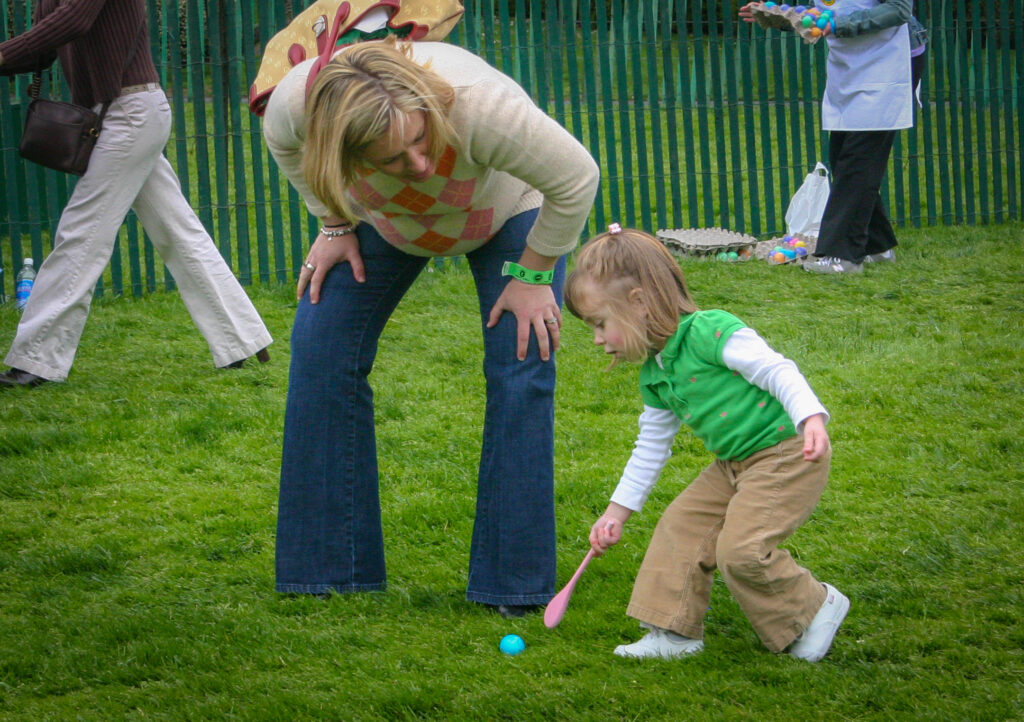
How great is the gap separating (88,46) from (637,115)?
3.71 meters

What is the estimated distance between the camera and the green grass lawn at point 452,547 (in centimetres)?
282

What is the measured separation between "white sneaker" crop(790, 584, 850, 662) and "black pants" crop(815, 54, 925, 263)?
14.6 feet

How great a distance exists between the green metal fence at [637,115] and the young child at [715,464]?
472 cm

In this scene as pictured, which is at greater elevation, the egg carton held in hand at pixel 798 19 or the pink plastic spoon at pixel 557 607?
the egg carton held in hand at pixel 798 19

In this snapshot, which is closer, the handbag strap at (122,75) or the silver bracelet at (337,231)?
the silver bracelet at (337,231)

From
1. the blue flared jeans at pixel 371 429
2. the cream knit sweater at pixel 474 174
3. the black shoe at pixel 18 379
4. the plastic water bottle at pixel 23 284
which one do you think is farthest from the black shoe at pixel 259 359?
the cream knit sweater at pixel 474 174

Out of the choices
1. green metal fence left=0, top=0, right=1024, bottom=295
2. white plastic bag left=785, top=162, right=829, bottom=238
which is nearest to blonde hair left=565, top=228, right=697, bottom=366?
green metal fence left=0, top=0, right=1024, bottom=295

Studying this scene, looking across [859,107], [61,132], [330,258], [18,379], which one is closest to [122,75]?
[61,132]

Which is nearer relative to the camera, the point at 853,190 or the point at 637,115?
the point at 853,190

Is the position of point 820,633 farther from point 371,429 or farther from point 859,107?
point 859,107

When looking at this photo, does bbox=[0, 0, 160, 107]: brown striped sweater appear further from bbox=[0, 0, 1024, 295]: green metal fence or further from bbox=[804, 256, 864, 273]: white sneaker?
bbox=[804, 256, 864, 273]: white sneaker

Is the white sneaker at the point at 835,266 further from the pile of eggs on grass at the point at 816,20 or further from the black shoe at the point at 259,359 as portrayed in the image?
the black shoe at the point at 259,359

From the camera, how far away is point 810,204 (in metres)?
7.86

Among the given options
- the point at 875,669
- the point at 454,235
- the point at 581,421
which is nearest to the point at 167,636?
the point at 454,235
